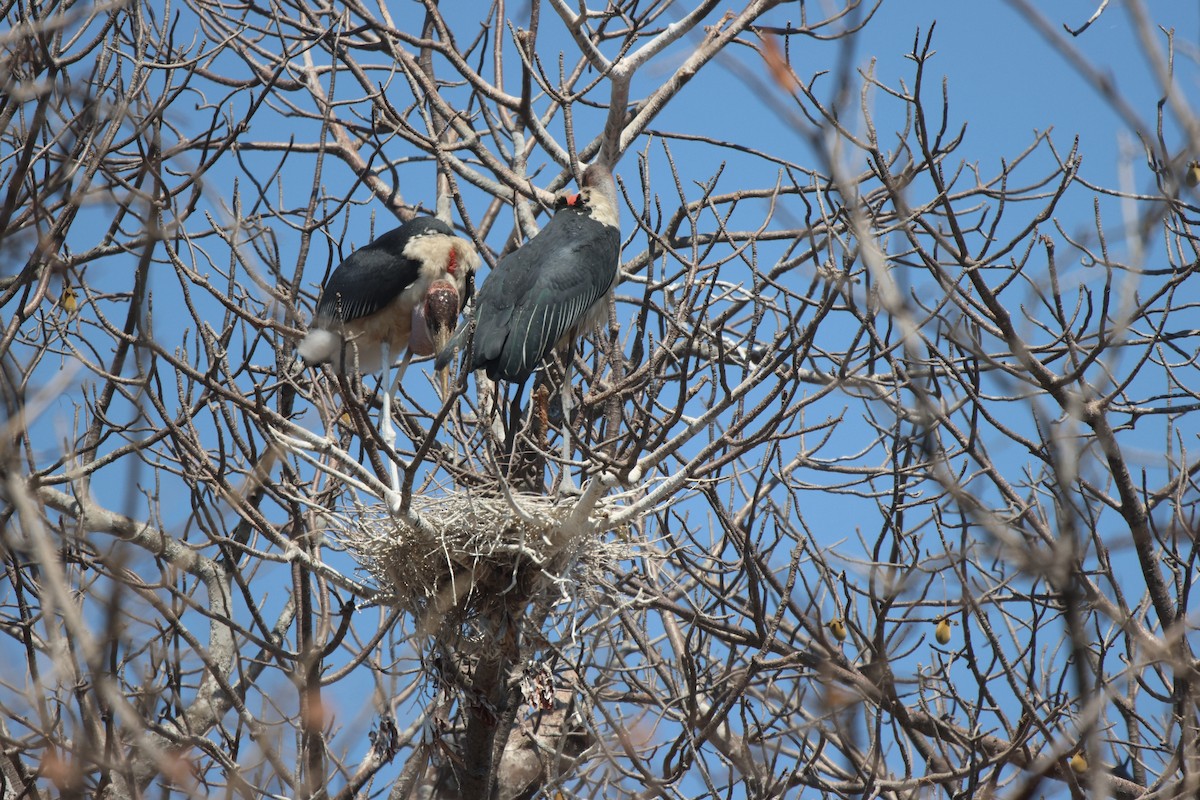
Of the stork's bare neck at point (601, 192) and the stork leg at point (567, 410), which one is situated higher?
the stork's bare neck at point (601, 192)

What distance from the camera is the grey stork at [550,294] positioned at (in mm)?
5090

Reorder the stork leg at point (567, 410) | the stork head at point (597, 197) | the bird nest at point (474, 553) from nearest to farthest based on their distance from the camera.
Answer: the bird nest at point (474, 553)
the stork leg at point (567, 410)
the stork head at point (597, 197)

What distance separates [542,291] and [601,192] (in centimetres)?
95

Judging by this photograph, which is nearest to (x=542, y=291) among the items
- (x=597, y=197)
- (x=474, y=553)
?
(x=597, y=197)

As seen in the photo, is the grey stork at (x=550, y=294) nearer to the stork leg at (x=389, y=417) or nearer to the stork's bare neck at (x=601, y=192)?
the stork's bare neck at (x=601, y=192)

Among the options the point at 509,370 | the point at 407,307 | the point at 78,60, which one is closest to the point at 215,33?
the point at 407,307

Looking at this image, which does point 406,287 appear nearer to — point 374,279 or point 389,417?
point 374,279

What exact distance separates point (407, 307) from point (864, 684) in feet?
9.94

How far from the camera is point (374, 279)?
19.6ft

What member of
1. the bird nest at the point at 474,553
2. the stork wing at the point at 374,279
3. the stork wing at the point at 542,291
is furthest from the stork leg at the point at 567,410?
the stork wing at the point at 374,279

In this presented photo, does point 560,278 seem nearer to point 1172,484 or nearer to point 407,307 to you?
point 407,307

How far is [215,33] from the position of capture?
7.03 m

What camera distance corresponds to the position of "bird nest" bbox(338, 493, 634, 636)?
4.32m

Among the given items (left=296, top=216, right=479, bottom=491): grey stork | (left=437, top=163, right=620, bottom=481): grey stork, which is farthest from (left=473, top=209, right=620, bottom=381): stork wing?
(left=296, top=216, right=479, bottom=491): grey stork
